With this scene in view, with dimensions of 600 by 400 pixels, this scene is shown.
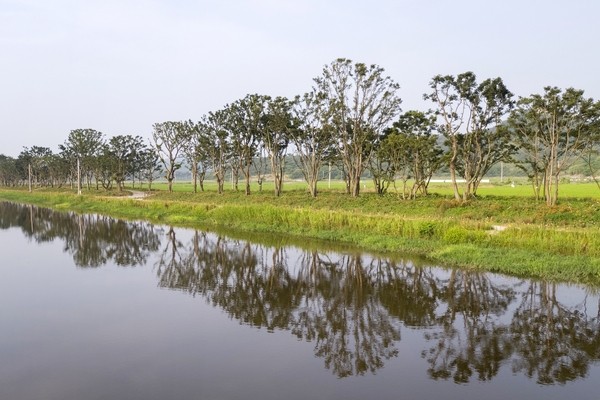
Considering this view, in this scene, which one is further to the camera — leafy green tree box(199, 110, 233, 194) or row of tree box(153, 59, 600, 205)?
leafy green tree box(199, 110, 233, 194)

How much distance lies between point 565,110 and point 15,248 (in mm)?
30164

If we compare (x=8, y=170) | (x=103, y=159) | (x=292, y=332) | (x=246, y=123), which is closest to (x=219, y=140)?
(x=246, y=123)

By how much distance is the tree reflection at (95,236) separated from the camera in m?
18.7

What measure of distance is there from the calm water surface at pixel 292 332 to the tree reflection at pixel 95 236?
1.80 meters

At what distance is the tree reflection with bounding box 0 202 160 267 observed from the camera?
18.7m

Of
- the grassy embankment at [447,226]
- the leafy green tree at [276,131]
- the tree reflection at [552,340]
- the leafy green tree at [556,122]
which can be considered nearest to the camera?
the tree reflection at [552,340]

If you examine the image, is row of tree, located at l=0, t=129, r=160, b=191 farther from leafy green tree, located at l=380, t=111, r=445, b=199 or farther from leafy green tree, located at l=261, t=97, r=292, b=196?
leafy green tree, located at l=380, t=111, r=445, b=199

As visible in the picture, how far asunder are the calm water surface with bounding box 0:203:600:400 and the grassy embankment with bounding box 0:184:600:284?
54.3 inches

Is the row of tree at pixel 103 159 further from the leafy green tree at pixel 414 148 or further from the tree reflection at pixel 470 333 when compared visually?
the tree reflection at pixel 470 333

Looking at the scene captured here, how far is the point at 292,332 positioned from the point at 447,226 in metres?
11.3

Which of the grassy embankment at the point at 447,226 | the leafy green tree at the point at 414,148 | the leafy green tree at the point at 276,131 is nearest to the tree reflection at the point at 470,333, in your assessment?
the grassy embankment at the point at 447,226

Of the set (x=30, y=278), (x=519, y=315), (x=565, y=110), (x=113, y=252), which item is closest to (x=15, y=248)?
(x=113, y=252)

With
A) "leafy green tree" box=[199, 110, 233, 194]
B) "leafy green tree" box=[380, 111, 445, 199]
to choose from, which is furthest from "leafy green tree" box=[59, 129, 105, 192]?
"leafy green tree" box=[380, 111, 445, 199]

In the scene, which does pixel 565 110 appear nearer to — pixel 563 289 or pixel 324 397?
pixel 563 289
